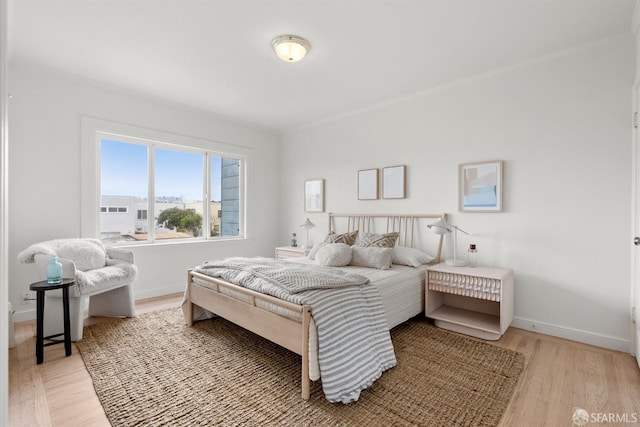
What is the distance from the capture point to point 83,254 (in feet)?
9.90

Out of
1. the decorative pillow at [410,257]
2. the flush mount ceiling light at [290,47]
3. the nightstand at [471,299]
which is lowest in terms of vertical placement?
the nightstand at [471,299]

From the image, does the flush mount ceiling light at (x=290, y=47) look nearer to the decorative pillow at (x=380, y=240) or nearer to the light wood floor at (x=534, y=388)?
the decorative pillow at (x=380, y=240)

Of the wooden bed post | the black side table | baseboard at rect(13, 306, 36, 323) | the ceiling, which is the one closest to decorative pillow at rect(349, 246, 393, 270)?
the wooden bed post

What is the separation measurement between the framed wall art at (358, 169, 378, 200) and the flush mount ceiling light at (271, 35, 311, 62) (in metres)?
1.88

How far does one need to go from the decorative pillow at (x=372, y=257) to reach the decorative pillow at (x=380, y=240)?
0.20m

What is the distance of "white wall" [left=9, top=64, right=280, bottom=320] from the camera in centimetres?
303

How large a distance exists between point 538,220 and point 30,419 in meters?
3.97

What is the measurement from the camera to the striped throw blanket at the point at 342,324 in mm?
1849

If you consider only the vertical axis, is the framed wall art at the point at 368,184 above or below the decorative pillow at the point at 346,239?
above

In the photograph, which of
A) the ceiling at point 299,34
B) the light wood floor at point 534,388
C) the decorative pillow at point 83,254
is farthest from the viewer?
the decorative pillow at point 83,254

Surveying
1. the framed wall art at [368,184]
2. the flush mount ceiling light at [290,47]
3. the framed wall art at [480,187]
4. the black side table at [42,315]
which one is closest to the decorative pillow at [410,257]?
the framed wall art at [480,187]

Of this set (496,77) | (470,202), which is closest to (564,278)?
(470,202)

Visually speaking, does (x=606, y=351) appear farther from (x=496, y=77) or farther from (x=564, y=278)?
(x=496, y=77)

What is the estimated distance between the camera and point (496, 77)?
3131 millimetres
